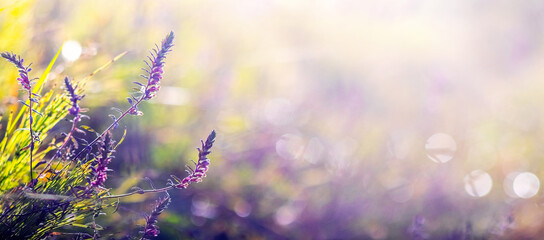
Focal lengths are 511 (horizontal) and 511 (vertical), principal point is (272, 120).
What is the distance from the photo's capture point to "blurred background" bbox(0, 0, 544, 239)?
186 centimetres

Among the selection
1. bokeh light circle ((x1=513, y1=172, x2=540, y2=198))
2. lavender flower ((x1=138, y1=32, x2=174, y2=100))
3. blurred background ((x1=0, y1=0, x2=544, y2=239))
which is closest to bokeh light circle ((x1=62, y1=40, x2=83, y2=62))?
blurred background ((x1=0, y1=0, x2=544, y2=239))

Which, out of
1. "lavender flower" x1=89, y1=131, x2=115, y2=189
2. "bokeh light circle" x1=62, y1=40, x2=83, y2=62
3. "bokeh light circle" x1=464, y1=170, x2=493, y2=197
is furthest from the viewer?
"bokeh light circle" x1=464, y1=170, x2=493, y2=197

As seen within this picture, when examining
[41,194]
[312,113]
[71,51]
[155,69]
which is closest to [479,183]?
[312,113]

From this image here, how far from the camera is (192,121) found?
2256 mm

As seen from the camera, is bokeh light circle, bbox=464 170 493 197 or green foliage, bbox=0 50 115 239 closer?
green foliage, bbox=0 50 115 239

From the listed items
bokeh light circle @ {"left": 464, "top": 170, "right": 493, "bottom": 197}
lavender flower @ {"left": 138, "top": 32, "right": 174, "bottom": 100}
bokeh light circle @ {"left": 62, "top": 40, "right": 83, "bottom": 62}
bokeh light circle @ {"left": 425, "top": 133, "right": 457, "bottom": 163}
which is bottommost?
lavender flower @ {"left": 138, "top": 32, "right": 174, "bottom": 100}

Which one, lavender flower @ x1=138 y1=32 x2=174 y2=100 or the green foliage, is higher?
lavender flower @ x1=138 y1=32 x2=174 y2=100

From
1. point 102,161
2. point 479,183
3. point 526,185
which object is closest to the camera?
point 102,161

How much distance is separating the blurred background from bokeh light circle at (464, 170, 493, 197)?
0.01 m

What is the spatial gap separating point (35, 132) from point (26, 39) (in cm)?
62

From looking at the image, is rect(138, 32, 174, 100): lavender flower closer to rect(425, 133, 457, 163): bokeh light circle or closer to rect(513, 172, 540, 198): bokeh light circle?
rect(425, 133, 457, 163): bokeh light circle

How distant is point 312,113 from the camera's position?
3.09m

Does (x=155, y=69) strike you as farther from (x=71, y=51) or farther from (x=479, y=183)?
(x=479, y=183)

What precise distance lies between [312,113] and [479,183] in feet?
3.50
